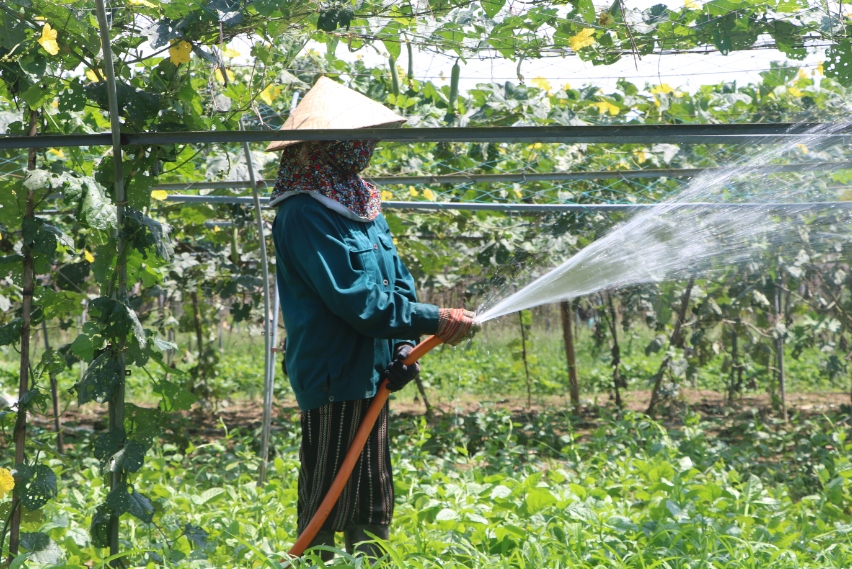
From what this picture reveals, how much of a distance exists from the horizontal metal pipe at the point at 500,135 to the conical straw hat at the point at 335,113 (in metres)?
0.30

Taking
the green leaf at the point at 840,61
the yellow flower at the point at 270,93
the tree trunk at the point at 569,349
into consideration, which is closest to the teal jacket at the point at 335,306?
the yellow flower at the point at 270,93

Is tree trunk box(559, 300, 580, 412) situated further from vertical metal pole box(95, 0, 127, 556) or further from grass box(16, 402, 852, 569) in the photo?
vertical metal pole box(95, 0, 127, 556)

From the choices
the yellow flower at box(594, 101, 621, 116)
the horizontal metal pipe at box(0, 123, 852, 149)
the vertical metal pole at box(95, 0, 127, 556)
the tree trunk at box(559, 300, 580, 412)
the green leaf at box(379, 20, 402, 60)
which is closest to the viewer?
the horizontal metal pipe at box(0, 123, 852, 149)

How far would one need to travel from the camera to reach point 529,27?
2.85 meters

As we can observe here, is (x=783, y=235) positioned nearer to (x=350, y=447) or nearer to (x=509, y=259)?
(x=509, y=259)

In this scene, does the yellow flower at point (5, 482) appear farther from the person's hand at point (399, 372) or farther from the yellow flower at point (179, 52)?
the yellow flower at point (179, 52)

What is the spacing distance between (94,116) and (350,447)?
184 centimetres

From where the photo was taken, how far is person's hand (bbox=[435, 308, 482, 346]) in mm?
2574

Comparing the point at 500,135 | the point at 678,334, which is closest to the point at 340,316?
the point at 500,135

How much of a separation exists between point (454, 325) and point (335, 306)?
1.21 ft

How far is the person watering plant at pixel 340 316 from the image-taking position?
8.33 feet

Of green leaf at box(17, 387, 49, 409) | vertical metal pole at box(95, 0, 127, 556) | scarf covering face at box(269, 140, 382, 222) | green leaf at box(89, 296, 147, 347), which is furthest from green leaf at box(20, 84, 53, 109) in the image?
green leaf at box(17, 387, 49, 409)

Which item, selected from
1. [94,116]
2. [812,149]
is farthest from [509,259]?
[94,116]

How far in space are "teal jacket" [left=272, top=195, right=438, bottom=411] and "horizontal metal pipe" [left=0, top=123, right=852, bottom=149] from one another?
0.30 metres
